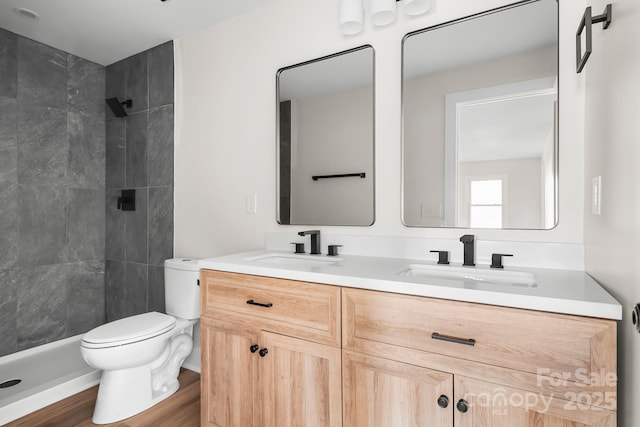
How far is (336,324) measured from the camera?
1.20 meters

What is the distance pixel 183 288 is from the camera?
85.4 inches

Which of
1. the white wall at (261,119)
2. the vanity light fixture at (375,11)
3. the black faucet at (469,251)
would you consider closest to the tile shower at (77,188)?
the white wall at (261,119)

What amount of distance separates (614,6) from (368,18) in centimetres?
105

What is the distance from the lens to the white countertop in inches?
33.9

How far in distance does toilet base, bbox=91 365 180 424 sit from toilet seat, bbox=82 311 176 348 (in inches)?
8.6

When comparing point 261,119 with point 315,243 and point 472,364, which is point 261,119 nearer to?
point 315,243

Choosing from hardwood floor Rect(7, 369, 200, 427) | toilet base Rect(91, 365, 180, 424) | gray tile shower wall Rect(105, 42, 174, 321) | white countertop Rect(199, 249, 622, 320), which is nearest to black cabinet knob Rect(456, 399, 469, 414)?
white countertop Rect(199, 249, 622, 320)

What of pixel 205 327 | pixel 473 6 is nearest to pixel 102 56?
pixel 205 327

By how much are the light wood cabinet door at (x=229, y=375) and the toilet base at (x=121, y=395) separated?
1.85 feet

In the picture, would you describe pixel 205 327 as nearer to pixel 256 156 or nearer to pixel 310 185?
pixel 310 185

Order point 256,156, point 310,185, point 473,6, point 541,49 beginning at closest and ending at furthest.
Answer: point 541,49 < point 473,6 < point 310,185 < point 256,156

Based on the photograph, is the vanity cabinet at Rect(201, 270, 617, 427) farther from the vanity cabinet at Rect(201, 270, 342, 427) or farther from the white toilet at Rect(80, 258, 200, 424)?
the white toilet at Rect(80, 258, 200, 424)

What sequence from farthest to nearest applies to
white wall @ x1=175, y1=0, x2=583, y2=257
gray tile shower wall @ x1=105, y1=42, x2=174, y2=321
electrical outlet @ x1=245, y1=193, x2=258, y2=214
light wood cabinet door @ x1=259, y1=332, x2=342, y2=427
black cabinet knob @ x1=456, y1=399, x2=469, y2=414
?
gray tile shower wall @ x1=105, y1=42, x2=174, y2=321 → electrical outlet @ x1=245, y1=193, x2=258, y2=214 → white wall @ x1=175, y1=0, x2=583, y2=257 → light wood cabinet door @ x1=259, y1=332, x2=342, y2=427 → black cabinet knob @ x1=456, y1=399, x2=469, y2=414

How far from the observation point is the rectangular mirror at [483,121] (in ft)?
4.50
